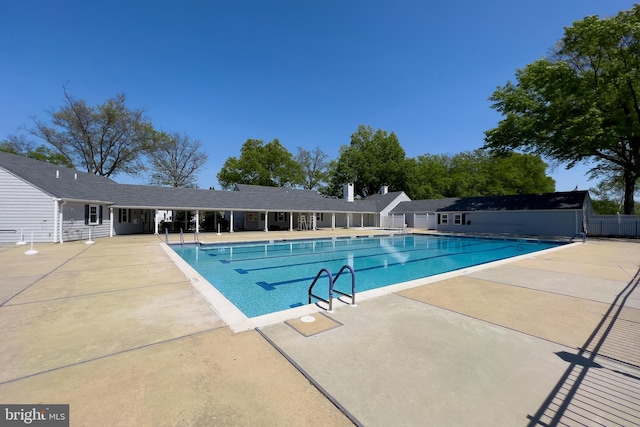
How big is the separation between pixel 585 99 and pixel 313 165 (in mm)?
35879

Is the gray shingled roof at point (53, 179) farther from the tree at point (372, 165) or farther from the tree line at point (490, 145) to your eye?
the tree at point (372, 165)

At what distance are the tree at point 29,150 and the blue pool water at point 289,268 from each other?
32.5 metres

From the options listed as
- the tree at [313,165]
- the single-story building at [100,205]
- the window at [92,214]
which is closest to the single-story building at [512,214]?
the single-story building at [100,205]

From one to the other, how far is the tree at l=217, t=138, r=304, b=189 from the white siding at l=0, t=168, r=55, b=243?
2742 centimetres

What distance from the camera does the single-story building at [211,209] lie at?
14070 millimetres

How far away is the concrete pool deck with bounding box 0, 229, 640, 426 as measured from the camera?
2.18m

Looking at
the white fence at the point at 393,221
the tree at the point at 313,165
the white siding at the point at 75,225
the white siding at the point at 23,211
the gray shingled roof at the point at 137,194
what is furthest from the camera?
the tree at the point at 313,165

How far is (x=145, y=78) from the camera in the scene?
71.1 ft

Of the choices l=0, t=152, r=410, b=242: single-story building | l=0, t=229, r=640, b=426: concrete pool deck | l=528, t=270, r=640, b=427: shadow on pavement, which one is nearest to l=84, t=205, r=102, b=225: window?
l=0, t=152, r=410, b=242: single-story building

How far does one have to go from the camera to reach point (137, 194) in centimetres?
2056

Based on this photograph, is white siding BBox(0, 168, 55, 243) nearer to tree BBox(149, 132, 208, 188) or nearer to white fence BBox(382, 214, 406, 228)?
tree BBox(149, 132, 208, 188)

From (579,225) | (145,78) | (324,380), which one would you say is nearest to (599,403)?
(324,380)

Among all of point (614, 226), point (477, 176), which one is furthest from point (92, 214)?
point (477, 176)

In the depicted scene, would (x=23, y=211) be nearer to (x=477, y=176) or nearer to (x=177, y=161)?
(x=177, y=161)
